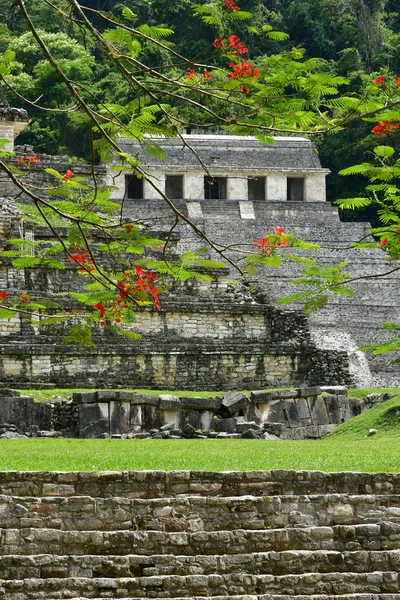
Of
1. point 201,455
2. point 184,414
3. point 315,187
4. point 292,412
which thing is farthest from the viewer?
point 315,187

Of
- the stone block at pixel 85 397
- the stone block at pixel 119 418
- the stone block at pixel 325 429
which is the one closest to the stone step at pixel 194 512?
the stone block at pixel 119 418

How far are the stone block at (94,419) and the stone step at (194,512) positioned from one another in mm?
7021

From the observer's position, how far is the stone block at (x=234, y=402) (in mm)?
17750

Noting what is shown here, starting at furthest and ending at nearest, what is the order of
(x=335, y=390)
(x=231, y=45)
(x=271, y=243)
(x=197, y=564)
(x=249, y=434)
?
1. (x=335, y=390)
2. (x=249, y=434)
3. (x=197, y=564)
4. (x=271, y=243)
5. (x=231, y=45)

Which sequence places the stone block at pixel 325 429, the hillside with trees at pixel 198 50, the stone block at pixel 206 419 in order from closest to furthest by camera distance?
the stone block at pixel 206 419 → the stone block at pixel 325 429 → the hillside with trees at pixel 198 50

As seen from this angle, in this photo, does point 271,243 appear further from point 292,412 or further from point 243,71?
point 292,412

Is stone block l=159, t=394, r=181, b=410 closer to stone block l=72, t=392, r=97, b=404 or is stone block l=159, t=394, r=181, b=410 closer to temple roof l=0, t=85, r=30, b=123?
stone block l=72, t=392, r=97, b=404

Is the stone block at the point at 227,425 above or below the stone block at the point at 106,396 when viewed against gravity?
below

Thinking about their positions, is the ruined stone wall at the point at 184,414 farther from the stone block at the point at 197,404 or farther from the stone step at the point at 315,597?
the stone step at the point at 315,597

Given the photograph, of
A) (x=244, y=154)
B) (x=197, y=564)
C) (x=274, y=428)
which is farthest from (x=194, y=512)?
(x=244, y=154)

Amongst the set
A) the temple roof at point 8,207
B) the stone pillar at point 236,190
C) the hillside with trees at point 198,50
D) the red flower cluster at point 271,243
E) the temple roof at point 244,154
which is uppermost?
the hillside with trees at point 198,50

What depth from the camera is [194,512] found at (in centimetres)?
997

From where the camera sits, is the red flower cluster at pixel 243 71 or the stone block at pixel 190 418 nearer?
the red flower cluster at pixel 243 71

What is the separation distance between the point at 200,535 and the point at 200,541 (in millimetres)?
50
